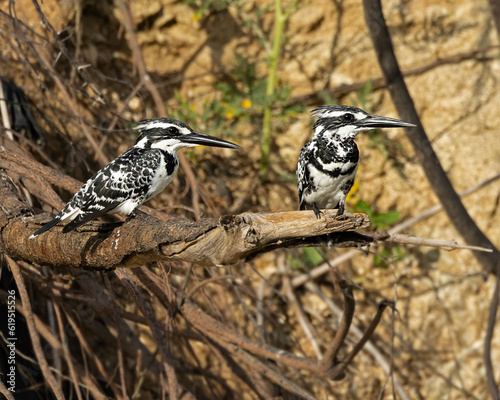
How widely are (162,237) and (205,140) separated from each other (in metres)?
0.60

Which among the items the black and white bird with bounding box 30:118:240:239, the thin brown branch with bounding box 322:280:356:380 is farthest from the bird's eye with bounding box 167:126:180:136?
the thin brown branch with bounding box 322:280:356:380

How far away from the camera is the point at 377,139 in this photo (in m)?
3.96

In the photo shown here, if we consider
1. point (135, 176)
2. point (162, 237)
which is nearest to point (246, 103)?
point (135, 176)

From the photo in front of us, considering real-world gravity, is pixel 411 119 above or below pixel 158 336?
above

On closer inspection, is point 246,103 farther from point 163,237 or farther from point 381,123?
point 163,237

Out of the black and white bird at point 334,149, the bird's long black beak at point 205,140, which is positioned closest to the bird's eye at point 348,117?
the black and white bird at point 334,149

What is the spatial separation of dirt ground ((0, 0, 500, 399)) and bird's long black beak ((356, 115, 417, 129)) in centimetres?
167

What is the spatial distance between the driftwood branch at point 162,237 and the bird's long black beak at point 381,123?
484mm

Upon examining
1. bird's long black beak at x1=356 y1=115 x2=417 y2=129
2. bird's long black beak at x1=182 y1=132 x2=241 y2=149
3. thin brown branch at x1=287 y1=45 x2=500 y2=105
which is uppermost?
thin brown branch at x1=287 y1=45 x2=500 y2=105

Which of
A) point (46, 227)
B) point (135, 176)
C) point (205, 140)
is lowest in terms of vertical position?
point (46, 227)

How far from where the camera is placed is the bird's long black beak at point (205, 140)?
2088 millimetres

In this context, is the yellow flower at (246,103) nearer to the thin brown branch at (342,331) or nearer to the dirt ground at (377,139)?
the dirt ground at (377,139)

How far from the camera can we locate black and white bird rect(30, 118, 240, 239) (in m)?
1.96

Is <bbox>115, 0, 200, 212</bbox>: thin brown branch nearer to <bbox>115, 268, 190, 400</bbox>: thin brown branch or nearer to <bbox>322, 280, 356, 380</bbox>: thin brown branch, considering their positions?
<bbox>115, 268, 190, 400</bbox>: thin brown branch
